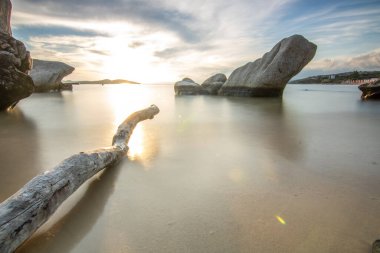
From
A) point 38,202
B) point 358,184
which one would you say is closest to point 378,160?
point 358,184

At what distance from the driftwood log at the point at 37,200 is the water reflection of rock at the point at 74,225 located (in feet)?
0.47

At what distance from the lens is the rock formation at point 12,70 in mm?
9586

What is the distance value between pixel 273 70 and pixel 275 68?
0.20 meters

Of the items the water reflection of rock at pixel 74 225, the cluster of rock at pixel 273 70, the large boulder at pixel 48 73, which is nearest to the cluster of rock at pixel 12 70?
the water reflection of rock at pixel 74 225

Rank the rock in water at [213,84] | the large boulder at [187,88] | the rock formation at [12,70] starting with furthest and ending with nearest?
1. the large boulder at [187,88]
2. the rock in water at [213,84]
3. the rock formation at [12,70]

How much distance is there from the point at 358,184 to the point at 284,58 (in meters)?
16.2

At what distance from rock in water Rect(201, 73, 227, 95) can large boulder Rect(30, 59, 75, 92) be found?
21240mm

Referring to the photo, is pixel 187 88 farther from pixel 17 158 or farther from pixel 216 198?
pixel 216 198

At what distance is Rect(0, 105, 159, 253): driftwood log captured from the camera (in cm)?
175

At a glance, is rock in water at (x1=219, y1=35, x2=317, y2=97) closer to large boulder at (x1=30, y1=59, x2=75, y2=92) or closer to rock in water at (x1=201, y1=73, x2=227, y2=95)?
rock in water at (x1=201, y1=73, x2=227, y2=95)

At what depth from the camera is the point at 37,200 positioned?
6.57ft

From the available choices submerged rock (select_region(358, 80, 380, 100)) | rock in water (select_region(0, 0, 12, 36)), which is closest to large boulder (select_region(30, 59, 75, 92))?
rock in water (select_region(0, 0, 12, 36))

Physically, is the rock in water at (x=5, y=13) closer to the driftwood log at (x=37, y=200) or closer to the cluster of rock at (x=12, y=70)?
the cluster of rock at (x=12, y=70)

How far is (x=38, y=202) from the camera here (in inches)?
79.0
